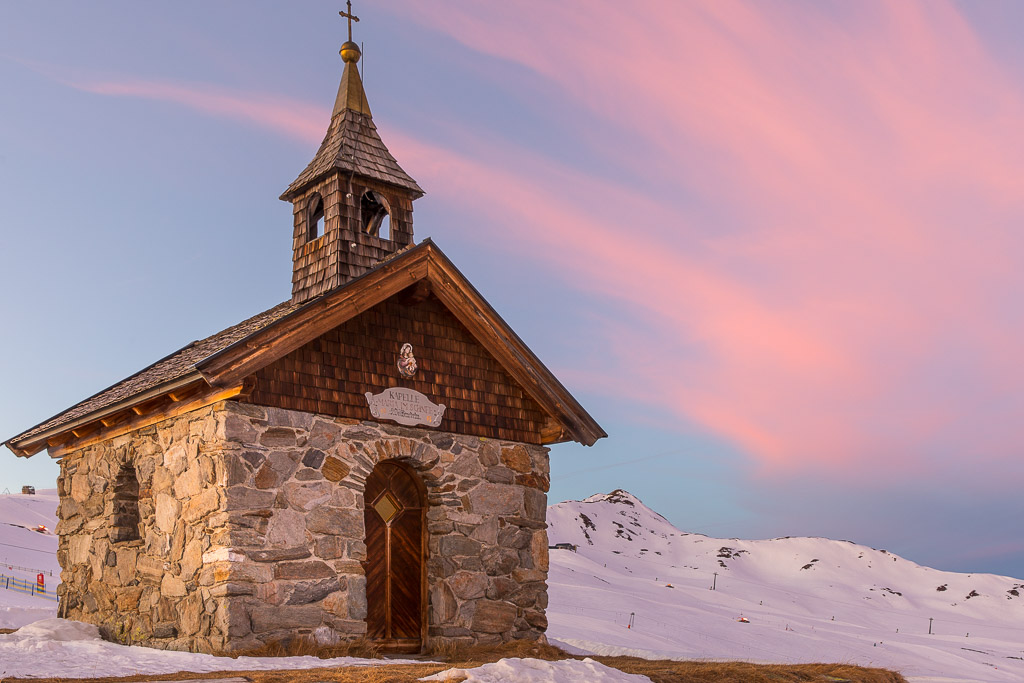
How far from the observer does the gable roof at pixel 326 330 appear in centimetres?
1209

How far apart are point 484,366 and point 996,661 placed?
93.8ft

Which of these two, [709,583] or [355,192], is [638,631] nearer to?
[355,192]

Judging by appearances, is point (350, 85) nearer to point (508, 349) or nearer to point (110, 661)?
point (508, 349)

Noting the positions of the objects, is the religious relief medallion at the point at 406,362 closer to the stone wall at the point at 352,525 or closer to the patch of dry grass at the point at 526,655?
the stone wall at the point at 352,525

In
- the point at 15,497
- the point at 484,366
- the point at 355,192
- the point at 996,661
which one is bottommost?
the point at 996,661

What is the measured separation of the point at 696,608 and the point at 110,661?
101 feet

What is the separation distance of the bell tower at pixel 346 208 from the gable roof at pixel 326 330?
0.89 meters

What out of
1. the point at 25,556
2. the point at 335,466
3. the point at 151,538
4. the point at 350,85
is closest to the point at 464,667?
the point at 335,466

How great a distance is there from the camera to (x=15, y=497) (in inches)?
2400

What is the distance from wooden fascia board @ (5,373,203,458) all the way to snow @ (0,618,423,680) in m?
3.05

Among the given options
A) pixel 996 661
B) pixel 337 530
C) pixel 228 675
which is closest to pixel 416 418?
pixel 337 530

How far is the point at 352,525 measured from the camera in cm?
1302

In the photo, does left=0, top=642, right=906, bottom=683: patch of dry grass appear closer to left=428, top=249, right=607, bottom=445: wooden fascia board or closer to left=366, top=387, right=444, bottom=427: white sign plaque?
left=366, top=387, right=444, bottom=427: white sign plaque

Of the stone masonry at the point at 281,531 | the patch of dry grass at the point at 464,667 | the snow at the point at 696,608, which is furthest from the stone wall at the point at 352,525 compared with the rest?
the snow at the point at 696,608
